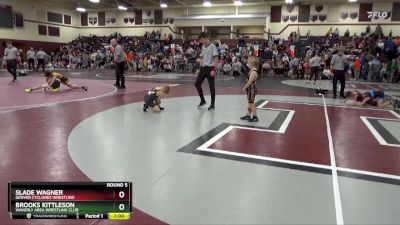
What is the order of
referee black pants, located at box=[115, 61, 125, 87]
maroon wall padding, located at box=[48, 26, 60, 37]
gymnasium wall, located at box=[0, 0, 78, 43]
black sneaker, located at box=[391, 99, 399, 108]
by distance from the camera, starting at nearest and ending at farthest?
black sneaker, located at box=[391, 99, 399, 108] < referee black pants, located at box=[115, 61, 125, 87] < gymnasium wall, located at box=[0, 0, 78, 43] < maroon wall padding, located at box=[48, 26, 60, 37]

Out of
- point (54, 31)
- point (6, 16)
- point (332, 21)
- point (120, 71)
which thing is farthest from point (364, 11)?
point (6, 16)

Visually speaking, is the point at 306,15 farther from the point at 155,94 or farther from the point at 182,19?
the point at 155,94

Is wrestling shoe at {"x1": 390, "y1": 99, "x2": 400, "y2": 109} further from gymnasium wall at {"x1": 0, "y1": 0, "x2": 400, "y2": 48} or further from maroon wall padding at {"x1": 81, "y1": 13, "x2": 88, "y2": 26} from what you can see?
maroon wall padding at {"x1": 81, "y1": 13, "x2": 88, "y2": 26}

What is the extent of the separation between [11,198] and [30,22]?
3673cm

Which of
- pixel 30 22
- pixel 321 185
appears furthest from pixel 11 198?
pixel 30 22

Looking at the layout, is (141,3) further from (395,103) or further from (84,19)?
(395,103)

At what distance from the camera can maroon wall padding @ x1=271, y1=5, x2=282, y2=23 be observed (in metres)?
31.7

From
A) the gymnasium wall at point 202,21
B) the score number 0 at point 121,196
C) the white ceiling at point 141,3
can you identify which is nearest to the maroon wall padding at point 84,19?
the gymnasium wall at point 202,21

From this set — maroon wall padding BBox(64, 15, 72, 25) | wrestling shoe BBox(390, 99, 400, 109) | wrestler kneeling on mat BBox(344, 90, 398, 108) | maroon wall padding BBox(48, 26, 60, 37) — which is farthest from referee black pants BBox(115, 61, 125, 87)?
maroon wall padding BBox(64, 15, 72, 25)

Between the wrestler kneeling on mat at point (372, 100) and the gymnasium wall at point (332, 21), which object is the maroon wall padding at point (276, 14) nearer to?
the gymnasium wall at point (332, 21)

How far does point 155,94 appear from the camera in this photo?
693cm

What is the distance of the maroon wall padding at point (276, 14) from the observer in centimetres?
3167

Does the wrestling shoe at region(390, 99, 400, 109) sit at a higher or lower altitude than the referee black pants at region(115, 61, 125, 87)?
lower
